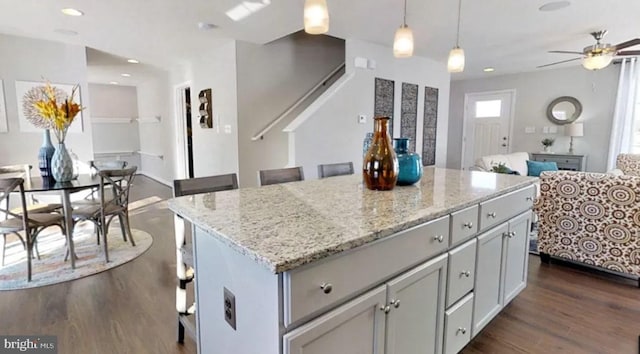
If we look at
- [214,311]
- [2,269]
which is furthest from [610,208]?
[2,269]

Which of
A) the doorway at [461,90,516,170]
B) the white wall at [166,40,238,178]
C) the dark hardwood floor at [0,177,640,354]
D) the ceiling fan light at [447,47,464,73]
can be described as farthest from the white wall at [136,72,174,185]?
the doorway at [461,90,516,170]

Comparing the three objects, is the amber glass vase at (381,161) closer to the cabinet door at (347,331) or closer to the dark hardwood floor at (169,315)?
the cabinet door at (347,331)

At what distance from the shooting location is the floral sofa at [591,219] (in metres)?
2.65

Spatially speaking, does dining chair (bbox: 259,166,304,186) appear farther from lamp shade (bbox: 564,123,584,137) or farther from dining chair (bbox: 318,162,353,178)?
lamp shade (bbox: 564,123,584,137)

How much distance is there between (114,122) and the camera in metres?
8.28

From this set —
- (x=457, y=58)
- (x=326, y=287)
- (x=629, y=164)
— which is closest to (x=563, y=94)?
(x=629, y=164)

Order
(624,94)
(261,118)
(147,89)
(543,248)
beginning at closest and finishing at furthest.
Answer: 1. (543,248)
2. (261,118)
3. (624,94)
4. (147,89)

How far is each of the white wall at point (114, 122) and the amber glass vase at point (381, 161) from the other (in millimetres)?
8486

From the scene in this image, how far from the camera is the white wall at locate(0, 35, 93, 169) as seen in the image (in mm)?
4184

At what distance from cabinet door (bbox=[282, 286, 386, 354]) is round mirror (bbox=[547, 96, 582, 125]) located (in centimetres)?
714

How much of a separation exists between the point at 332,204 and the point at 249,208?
1.19 ft

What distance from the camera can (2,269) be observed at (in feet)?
9.48

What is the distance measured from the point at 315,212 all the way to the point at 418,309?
580mm

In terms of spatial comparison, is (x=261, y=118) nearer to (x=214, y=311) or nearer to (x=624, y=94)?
(x=214, y=311)
